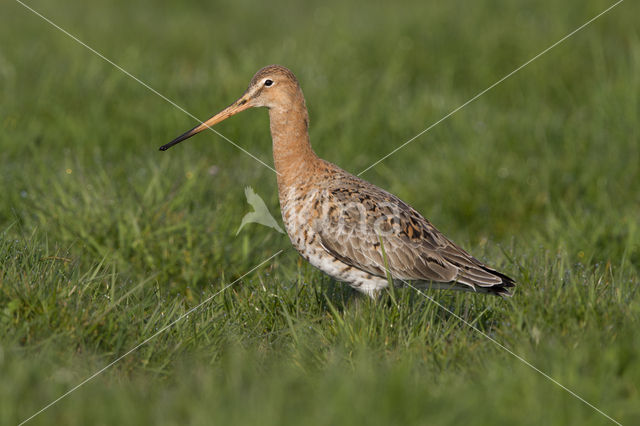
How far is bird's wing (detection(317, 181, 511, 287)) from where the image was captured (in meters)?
4.90

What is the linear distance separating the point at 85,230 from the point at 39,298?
1.79 m

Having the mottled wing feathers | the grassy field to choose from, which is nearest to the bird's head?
the mottled wing feathers

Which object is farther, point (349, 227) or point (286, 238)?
point (286, 238)

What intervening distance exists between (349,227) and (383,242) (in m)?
0.24

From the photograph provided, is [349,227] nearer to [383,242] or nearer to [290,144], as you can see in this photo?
[383,242]

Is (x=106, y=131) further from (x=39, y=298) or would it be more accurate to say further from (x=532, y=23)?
(x=532, y=23)

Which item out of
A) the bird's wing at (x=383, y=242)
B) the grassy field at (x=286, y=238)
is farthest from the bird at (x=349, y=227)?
the grassy field at (x=286, y=238)

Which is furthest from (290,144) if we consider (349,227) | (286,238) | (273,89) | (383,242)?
(286,238)

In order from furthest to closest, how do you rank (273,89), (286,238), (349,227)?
(286,238) < (273,89) < (349,227)

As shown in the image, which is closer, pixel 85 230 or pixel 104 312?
pixel 104 312

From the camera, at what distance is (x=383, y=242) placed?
5.02 metres

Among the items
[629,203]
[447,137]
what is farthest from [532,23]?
[629,203]

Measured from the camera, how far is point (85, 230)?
5918mm

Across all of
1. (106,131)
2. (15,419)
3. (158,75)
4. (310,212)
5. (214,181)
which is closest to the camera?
(15,419)
